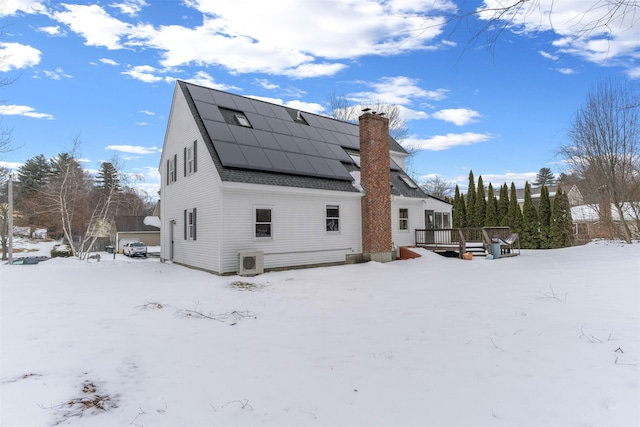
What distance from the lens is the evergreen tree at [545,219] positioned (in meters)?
24.9

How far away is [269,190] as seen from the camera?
39.5 ft

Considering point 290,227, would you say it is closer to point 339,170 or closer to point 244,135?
point 339,170

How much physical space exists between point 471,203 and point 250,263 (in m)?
23.8

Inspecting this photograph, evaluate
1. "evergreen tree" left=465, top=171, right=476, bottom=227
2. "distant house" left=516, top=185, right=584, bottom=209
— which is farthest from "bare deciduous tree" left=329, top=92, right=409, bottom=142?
"distant house" left=516, top=185, right=584, bottom=209

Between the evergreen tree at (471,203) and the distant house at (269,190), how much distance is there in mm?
13274

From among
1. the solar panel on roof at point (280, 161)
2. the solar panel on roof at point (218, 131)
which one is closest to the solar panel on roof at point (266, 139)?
the solar panel on roof at point (280, 161)

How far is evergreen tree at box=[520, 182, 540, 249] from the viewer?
25469 mm

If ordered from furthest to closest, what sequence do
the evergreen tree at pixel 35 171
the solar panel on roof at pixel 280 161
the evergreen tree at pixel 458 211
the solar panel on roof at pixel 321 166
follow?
1. the evergreen tree at pixel 35 171
2. the evergreen tree at pixel 458 211
3. the solar panel on roof at pixel 321 166
4. the solar panel on roof at pixel 280 161

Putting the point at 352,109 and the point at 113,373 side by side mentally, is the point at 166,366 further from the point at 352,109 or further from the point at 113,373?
the point at 352,109

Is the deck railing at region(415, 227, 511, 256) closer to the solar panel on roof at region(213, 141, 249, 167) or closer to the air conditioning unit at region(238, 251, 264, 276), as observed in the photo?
the air conditioning unit at region(238, 251, 264, 276)

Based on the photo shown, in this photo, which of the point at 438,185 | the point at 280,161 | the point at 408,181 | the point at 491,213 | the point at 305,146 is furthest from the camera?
the point at 438,185

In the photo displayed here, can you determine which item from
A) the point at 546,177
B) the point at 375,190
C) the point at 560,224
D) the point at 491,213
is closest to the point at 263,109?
the point at 375,190

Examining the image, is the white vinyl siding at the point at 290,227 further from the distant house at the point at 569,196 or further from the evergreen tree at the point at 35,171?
the evergreen tree at the point at 35,171

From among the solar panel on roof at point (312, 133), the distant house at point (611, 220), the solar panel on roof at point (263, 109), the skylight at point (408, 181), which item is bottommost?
the distant house at point (611, 220)
